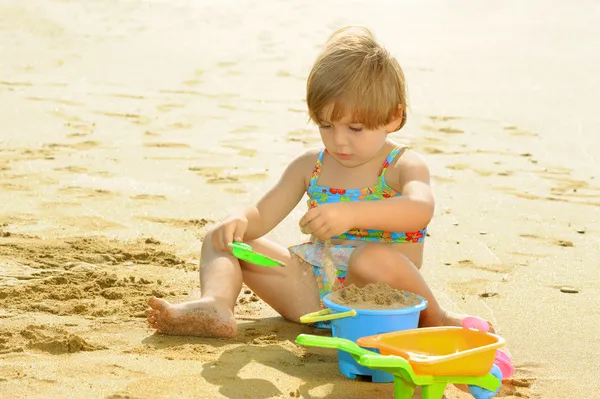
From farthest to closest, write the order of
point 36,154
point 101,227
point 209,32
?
point 209,32, point 36,154, point 101,227

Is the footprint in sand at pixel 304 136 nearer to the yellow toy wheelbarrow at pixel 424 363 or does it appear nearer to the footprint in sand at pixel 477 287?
the footprint in sand at pixel 477 287

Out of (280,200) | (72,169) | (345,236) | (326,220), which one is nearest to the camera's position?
(326,220)

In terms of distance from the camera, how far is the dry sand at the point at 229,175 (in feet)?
7.94

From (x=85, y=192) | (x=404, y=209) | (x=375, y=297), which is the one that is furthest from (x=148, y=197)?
(x=375, y=297)

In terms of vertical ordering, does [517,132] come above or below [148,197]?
above

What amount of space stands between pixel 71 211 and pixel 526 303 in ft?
6.39

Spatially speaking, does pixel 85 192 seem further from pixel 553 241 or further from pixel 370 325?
pixel 370 325

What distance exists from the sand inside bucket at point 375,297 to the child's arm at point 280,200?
1.80ft

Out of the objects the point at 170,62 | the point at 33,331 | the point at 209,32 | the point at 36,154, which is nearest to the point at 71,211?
the point at 36,154

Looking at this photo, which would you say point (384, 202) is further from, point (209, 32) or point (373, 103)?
point (209, 32)

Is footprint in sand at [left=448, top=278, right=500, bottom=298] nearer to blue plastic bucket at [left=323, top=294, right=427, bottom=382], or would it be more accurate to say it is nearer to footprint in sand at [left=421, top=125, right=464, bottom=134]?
blue plastic bucket at [left=323, top=294, right=427, bottom=382]

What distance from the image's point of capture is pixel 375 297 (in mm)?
2363

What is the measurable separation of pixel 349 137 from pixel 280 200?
1.32 feet

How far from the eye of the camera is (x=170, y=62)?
7980 millimetres
